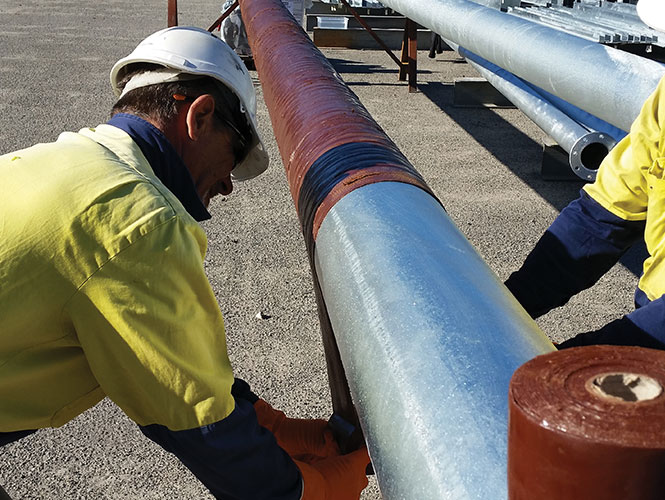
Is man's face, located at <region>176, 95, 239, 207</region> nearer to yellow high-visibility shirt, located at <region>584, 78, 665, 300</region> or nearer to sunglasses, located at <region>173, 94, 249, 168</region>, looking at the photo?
sunglasses, located at <region>173, 94, 249, 168</region>

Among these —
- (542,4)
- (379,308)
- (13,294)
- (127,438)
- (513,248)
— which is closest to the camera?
(379,308)

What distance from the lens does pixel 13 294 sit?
133 centimetres

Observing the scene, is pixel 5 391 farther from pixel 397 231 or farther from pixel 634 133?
pixel 634 133

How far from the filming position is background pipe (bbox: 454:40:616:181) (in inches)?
169

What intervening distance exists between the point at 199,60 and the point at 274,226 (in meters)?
2.88

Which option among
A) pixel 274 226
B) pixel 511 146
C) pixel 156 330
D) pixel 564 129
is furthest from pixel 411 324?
pixel 511 146

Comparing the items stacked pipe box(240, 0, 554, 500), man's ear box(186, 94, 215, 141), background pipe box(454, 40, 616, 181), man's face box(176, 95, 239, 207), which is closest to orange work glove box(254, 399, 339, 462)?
stacked pipe box(240, 0, 554, 500)

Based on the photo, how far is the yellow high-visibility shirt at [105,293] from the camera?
4.33 feet

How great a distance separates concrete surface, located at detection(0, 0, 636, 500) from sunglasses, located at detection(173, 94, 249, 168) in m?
1.31

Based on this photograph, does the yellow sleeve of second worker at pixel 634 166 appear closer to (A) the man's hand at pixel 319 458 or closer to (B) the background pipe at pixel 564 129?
(A) the man's hand at pixel 319 458

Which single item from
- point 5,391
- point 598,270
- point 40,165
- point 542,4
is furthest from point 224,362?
point 542,4

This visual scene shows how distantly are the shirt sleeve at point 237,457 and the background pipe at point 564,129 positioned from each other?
3099 mm

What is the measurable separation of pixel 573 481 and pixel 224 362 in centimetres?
100

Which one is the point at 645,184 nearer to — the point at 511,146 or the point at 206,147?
the point at 206,147
